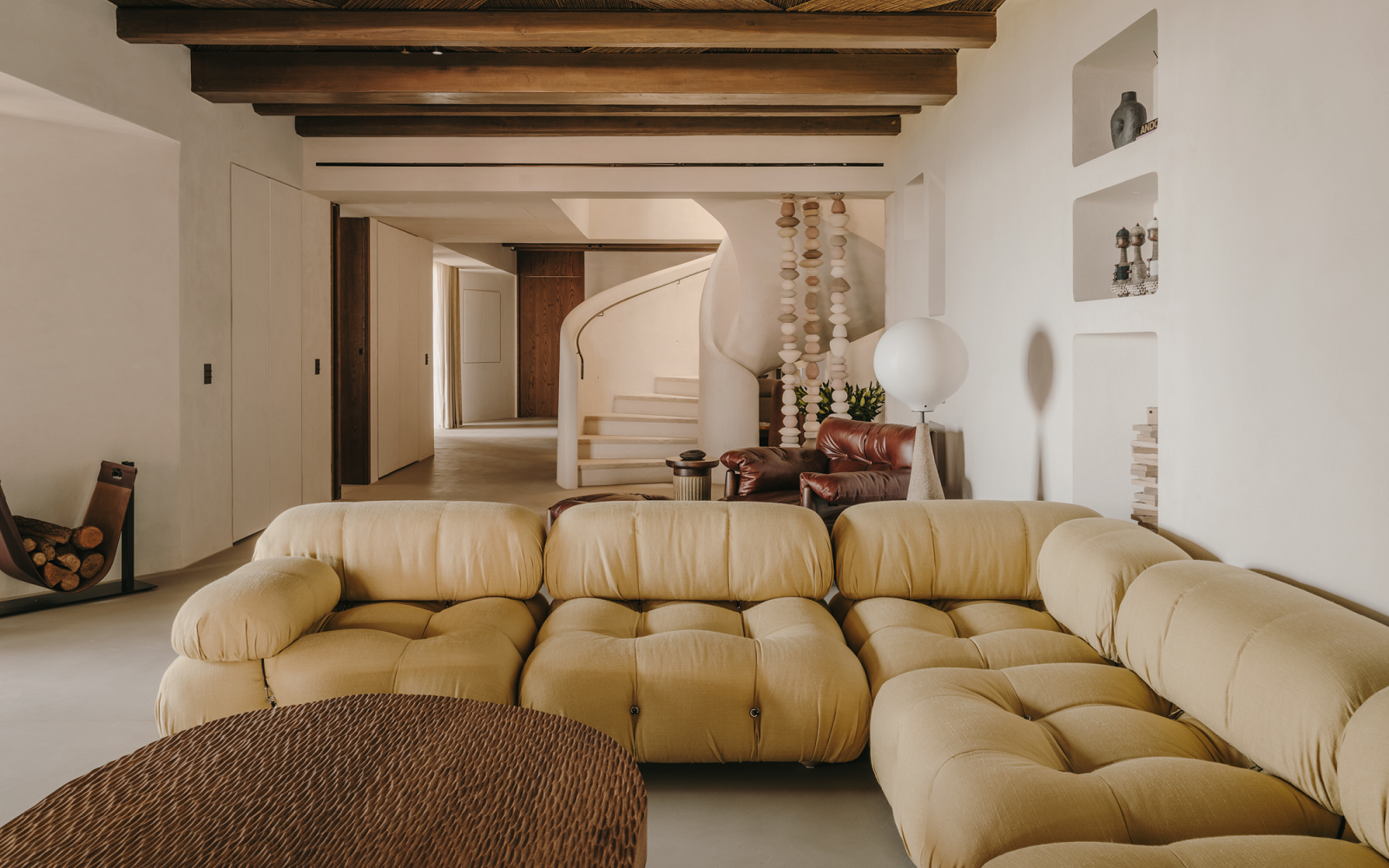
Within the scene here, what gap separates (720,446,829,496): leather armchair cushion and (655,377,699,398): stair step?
4513 mm

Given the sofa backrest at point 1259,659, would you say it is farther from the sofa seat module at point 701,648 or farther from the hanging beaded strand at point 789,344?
the hanging beaded strand at point 789,344

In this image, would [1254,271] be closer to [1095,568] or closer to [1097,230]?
[1095,568]

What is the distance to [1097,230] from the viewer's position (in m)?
3.48

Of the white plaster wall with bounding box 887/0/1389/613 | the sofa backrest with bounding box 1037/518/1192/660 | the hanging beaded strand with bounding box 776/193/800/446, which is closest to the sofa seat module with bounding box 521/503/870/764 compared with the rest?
the sofa backrest with bounding box 1037/518/1192/660

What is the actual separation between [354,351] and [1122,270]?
693 centimetres

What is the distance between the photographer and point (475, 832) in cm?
143

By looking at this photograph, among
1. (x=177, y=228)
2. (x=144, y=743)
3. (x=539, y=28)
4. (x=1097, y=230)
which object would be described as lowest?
(x=144, y=743)

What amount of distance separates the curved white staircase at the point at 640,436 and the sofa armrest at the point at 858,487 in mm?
4150

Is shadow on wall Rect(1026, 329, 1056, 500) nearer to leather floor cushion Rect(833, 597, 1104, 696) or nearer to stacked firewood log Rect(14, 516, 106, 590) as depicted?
leather floor cushion Rect(833, 597, 1104, 696)

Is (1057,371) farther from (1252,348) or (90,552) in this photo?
(90,552)

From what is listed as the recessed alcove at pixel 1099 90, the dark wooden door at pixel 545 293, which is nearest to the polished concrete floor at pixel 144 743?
the recessed alcove at pixel 1099 90

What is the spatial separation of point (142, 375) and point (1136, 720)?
4.93 meters

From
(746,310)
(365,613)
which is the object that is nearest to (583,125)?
(746,310)

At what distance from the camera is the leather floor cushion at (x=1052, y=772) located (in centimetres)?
156
